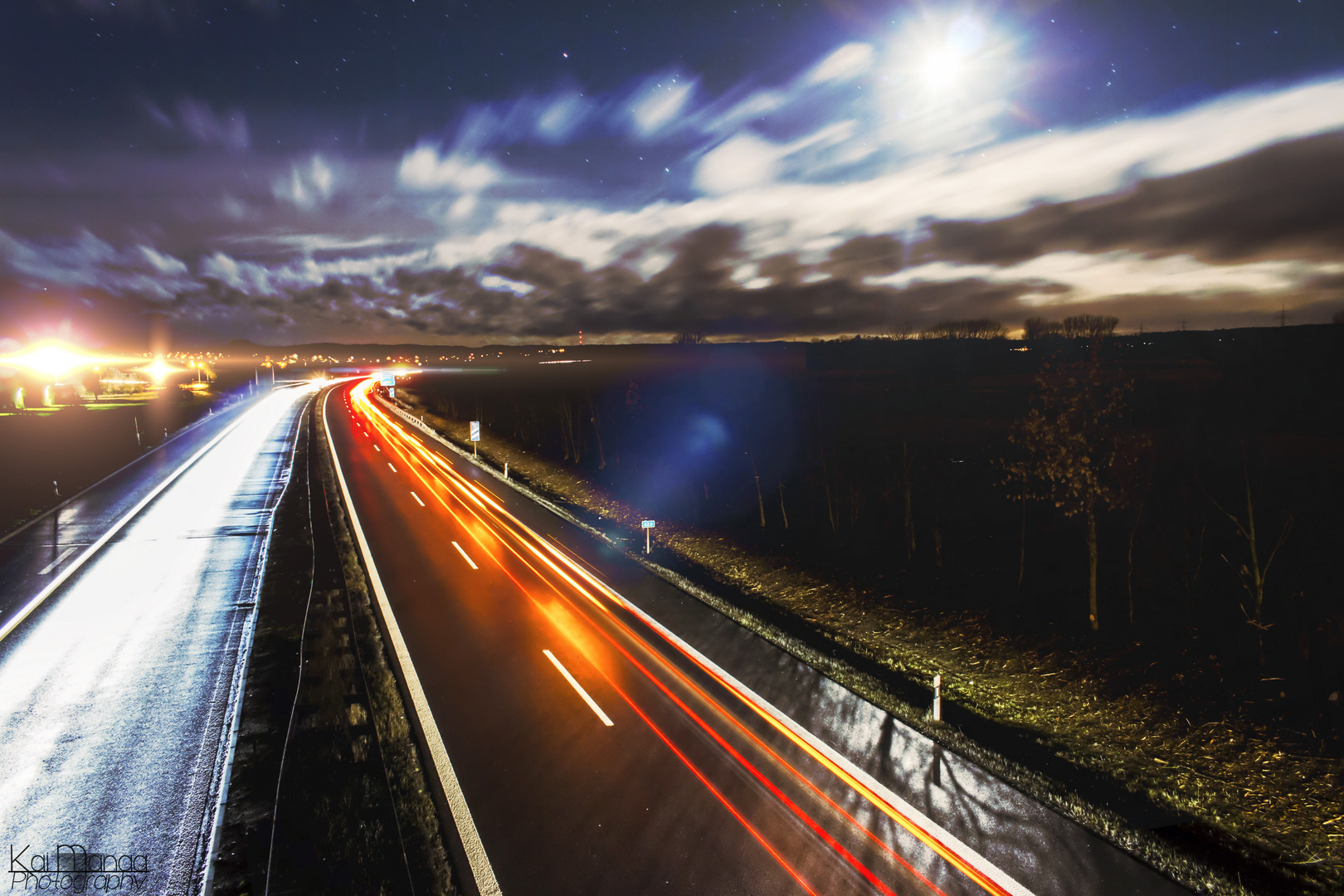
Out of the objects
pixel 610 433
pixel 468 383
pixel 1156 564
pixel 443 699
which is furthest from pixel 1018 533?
pixel 468 383

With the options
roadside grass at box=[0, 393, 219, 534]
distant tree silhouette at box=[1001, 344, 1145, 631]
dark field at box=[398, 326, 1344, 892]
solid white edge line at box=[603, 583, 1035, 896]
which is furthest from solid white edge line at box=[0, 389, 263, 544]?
distant tree silhouette at box=[1001, 344, 1145, 631]

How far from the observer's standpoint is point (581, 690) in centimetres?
1195

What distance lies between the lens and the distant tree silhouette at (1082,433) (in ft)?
46.8

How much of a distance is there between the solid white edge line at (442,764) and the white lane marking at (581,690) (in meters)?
2.80

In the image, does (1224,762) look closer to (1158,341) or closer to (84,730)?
(84,730)

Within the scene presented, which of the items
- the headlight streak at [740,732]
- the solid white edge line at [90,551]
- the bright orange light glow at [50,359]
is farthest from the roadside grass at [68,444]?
the headlight streak at [740,732]

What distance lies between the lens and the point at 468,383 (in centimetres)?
13250

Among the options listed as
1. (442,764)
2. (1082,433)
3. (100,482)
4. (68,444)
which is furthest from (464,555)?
(68,444)

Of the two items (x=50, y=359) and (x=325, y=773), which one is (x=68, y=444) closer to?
(x=325, y=773)

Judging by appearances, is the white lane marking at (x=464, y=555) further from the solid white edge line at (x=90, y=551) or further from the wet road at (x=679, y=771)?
the solid white edge line at (x=90, y=551)

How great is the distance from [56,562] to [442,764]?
62.4 feet

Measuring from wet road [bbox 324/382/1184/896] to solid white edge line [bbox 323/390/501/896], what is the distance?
0.12 feet

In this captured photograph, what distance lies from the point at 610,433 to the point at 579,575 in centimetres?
3573

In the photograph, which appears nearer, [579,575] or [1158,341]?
[579,575]
